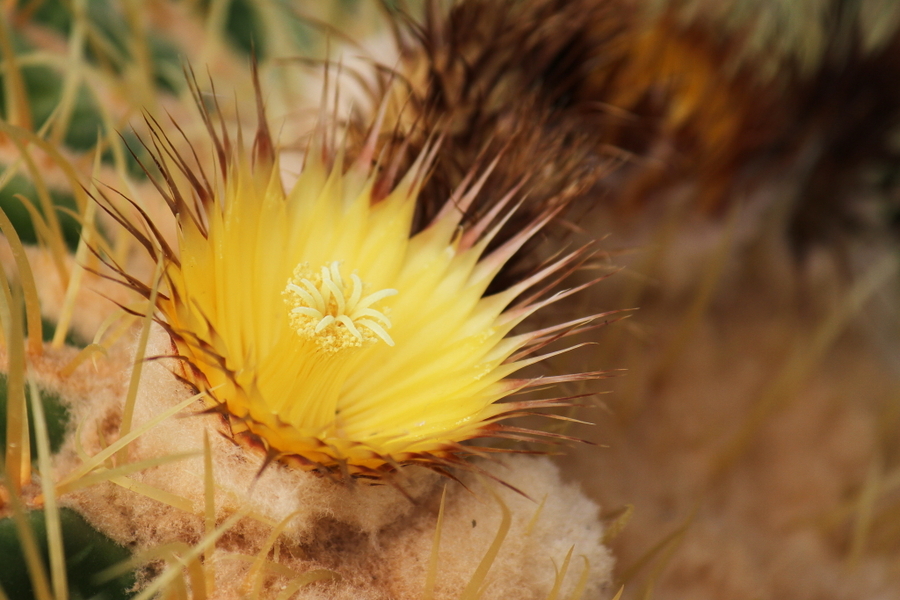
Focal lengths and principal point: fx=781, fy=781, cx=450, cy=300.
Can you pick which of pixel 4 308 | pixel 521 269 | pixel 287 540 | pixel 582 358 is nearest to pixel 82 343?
pixel 4 308

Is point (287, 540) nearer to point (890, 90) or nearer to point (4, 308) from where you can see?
point (4, 308)

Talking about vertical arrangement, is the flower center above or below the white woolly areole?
above

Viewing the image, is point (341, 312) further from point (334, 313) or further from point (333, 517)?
point (333, 517)

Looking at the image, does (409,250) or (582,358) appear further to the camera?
(582,358)

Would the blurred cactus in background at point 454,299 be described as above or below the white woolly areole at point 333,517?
above

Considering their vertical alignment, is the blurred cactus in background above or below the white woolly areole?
above
